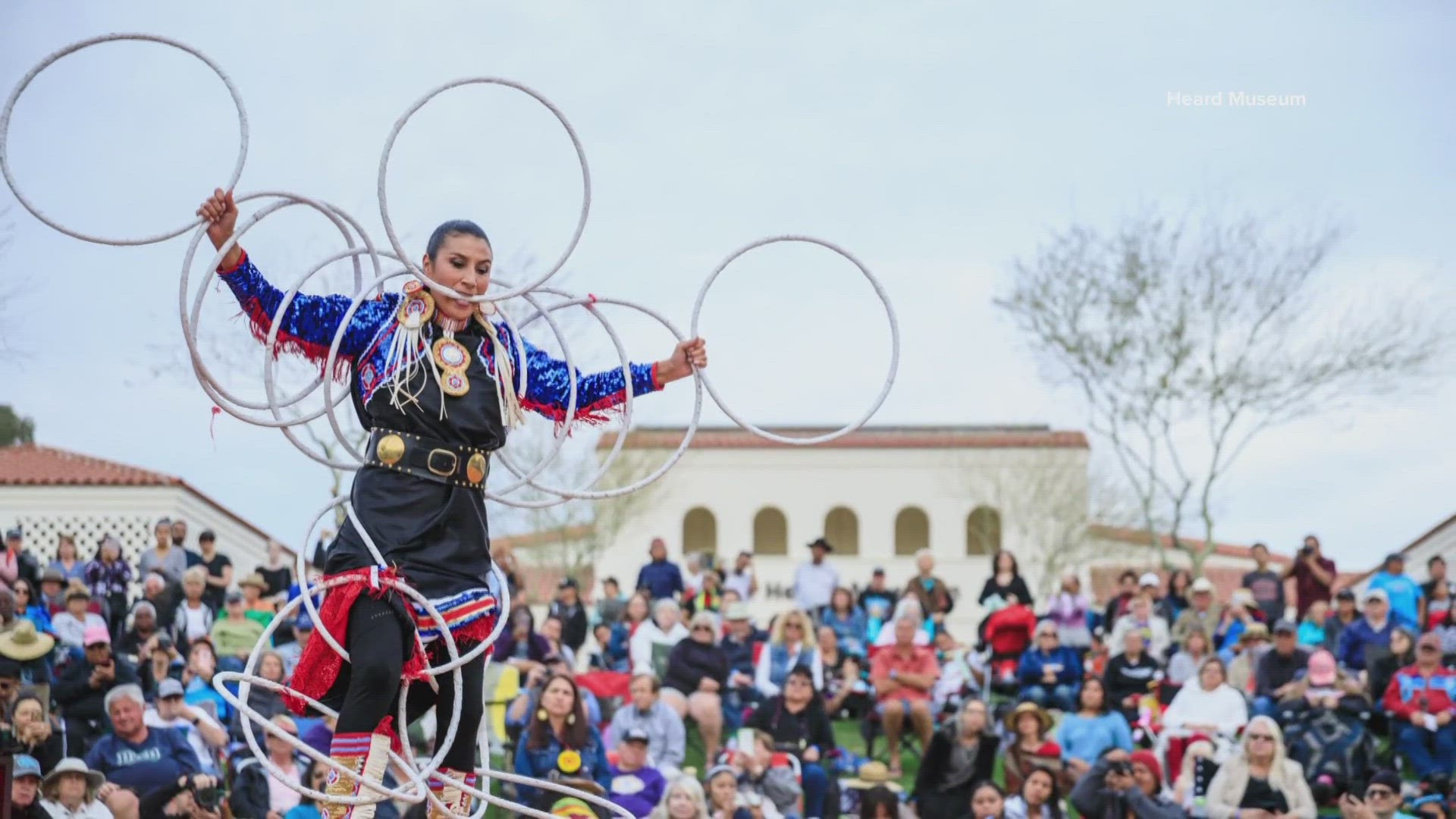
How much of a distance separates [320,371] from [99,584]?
1061 centimetres

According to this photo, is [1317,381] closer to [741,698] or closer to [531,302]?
[741,698]

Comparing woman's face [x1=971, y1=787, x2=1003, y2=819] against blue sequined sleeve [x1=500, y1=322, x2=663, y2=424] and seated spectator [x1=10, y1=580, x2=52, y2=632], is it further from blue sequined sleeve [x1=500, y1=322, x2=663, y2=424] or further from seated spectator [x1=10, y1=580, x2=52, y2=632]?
seated spectator [x1=10, y1=580, x2=52, y2=632]

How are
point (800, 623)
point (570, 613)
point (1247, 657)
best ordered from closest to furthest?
point (800, 623) → point (1247, 657) → point (570, 613)

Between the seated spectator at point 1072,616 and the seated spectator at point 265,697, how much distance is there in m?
7.17

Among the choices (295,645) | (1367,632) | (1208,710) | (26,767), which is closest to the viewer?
(26,767)

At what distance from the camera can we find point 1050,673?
15844 millimetres

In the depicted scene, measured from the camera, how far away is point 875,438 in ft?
196

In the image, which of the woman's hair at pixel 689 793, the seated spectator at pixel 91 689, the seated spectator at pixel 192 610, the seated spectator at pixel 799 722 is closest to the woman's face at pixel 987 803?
the seated spectator at pixel 799 722

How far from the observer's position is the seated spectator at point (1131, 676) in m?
15.6

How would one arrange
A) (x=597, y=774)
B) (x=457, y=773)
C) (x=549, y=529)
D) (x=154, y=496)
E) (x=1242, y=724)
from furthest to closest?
(x=549, y=529)
(x=154, y=496)
(x=1242, y=724)
(x=597, y=774)
(x=457, y=773)

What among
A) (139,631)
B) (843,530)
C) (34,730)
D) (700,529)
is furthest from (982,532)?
(34,730)

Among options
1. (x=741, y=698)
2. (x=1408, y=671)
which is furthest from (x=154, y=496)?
(x=1408, y=671)

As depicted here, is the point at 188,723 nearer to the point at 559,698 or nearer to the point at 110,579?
the point at 559,698

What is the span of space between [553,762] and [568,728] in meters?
0.26
